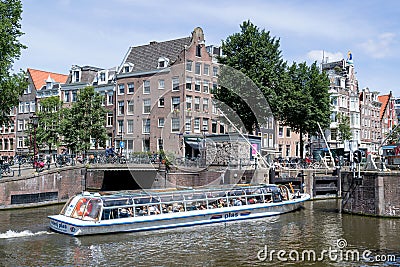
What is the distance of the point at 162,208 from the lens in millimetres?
29125

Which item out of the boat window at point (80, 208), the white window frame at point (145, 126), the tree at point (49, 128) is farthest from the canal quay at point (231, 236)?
the white window frame at point (145, 126)

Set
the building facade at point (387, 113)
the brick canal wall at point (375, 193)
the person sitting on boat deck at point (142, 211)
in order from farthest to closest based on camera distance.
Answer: the building facade at point (387, 113) → the brick canal wall at point (375, 193) → the person sitting on boat deck at point (142, 211)

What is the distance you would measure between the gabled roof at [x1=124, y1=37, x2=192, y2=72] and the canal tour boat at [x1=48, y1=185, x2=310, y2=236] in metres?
31.2

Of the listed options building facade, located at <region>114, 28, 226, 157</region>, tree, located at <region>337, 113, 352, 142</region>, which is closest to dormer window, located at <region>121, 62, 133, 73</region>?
building facade, located at <region>114, 28, 226, 157</region>

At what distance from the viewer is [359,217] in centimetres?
3194

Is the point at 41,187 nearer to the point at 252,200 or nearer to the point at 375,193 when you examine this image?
the point at 252,200

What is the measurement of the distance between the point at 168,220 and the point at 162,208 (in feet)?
3.43

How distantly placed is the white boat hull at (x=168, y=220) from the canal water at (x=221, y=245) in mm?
509

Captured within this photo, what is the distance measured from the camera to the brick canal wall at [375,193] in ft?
101

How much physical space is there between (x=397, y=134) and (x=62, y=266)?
207 ft

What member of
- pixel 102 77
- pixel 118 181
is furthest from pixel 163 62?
pixel 118 181

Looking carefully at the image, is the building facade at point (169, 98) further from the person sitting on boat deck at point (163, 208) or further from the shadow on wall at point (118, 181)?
the person sitting on boat deck at point (163, 208)

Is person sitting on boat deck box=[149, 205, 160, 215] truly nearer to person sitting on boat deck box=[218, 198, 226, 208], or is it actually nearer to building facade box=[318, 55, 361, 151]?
person sitting on boat deck box=[218, 198, 226, 208]

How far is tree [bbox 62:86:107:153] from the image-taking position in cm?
5072
